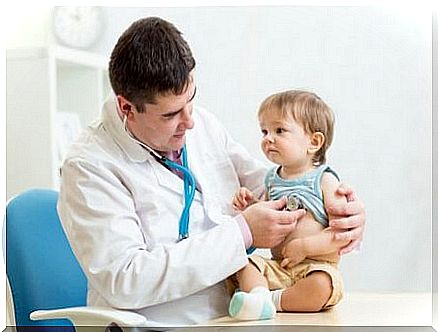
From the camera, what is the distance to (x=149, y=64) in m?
1.58

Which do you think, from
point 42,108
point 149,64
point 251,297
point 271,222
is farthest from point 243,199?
point 42,108

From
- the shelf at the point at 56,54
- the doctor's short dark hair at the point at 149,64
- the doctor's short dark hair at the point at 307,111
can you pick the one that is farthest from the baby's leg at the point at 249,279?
the shelf at the point at 56,54

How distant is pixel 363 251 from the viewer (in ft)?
5.48

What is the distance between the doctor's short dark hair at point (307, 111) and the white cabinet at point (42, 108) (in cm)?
33

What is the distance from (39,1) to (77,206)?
1.34ft

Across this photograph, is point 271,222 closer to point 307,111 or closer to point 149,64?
point 307,111

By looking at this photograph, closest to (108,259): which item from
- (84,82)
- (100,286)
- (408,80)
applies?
(100,286)

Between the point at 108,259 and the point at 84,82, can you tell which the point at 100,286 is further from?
the point at 84,82

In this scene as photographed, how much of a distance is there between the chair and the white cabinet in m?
0.05

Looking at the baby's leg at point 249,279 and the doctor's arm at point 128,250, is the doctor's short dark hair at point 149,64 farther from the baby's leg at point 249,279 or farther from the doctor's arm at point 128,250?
the baby's leg at point 249,279

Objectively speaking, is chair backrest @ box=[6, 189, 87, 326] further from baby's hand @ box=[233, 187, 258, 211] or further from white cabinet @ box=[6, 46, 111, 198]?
baby's hand @ box=[233, 187, 258, 211]

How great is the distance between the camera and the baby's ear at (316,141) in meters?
1.62

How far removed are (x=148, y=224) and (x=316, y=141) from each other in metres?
0.33

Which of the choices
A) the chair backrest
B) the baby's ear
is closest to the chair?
the chair backrest
